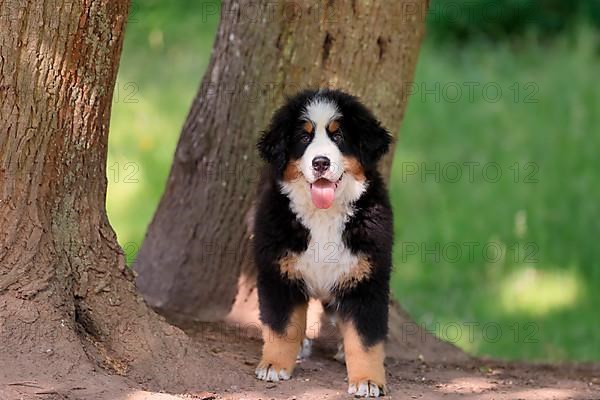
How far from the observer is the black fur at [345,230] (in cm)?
511

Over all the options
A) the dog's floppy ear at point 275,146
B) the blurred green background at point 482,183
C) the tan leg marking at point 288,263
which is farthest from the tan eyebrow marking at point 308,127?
the blurred green background at point 482,183

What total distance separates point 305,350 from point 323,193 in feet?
3.90

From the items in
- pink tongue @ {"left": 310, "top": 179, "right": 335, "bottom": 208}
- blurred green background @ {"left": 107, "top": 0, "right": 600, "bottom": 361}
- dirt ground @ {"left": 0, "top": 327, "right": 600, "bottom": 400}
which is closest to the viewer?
dirt ground @ {"left": 0, "top": 327, "right": 600, "bottom": 400}

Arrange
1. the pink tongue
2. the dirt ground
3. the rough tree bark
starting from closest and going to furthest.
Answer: the dirt ground, the pink tongue, the rough tree bark

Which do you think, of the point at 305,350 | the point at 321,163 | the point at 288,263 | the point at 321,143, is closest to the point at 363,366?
the point at 288,263

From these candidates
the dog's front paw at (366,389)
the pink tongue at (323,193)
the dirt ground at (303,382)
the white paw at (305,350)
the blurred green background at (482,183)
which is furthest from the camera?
the blurred green background at (482,183)

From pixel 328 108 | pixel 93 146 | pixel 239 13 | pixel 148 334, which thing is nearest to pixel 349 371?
pixel 148 334

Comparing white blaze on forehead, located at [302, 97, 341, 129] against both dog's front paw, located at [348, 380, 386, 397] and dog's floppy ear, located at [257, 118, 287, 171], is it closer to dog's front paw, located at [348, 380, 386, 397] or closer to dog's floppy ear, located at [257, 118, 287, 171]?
dog's floppy ear, located at [257, 118, 287, 171]

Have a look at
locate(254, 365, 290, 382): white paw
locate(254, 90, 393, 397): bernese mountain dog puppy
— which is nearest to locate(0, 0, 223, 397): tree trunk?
locate(254, 365, 290, 382): white paw

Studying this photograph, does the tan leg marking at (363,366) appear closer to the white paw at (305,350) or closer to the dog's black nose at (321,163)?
the white paw at (305,350)

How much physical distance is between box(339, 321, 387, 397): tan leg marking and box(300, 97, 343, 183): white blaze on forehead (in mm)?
796

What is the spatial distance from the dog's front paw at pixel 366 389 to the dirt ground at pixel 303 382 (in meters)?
0.06

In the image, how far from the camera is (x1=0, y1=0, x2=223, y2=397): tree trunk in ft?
14.1

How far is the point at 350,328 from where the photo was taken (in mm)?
5090
